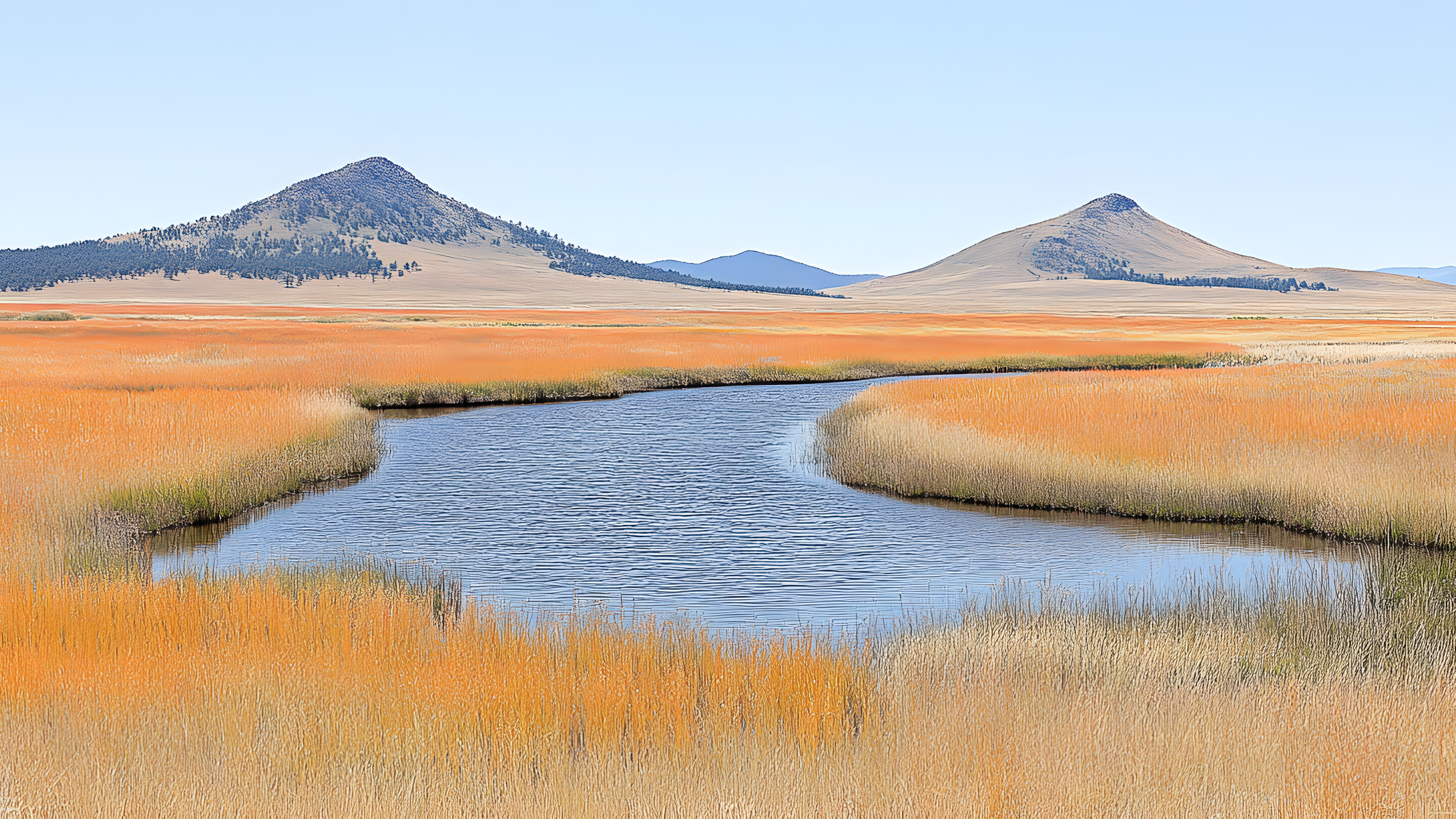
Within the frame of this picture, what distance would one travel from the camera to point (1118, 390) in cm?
2653

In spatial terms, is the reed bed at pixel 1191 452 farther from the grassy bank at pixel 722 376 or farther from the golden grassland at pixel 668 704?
the grassy bank at pixel 722 376

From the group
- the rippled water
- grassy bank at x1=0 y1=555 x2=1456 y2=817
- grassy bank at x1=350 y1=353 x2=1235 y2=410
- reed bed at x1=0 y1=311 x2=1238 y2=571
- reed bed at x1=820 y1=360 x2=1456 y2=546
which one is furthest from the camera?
grassy bank at x1=350 y1=353 x2=1235 y2=410

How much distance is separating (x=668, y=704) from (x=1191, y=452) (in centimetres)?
1365

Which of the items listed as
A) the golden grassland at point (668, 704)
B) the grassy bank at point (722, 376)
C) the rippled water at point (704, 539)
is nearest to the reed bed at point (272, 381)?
the grassy bank at point (722, 376)

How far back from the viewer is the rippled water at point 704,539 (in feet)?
40.4

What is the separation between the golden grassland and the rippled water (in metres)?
1.46

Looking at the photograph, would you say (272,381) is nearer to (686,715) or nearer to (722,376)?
Result: (722,376)

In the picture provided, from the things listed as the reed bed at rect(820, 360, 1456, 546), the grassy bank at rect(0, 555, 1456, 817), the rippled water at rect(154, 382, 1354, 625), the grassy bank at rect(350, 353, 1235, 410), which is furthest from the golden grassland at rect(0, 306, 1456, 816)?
the grassy bank at rect(350, 353, 1235, 410)

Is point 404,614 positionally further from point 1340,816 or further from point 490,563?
point 1340,816

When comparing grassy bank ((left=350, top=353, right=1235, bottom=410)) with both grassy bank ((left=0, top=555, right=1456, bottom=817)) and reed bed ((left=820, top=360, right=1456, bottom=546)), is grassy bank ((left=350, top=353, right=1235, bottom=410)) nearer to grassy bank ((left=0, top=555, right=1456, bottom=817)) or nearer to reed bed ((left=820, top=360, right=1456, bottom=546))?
reed bed ((left=820, top=360, right=1456, bottom=546))

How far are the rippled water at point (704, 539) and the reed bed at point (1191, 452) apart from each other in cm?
60

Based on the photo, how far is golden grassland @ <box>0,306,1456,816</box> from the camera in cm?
552

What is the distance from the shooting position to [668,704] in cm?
681

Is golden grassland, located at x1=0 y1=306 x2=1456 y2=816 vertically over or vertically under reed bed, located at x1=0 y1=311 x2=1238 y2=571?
under
